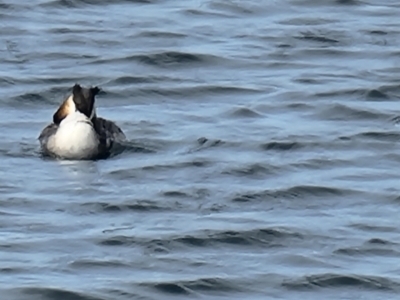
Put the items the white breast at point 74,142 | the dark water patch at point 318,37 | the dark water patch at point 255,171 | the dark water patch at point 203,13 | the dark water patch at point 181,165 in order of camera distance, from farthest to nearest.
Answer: the dark water patch at point 203,13 < the dark water patch at point 318,37 < the white breast at point 74,142 < the dark water patch at point 181,165 < the dark water patch at point 255,171

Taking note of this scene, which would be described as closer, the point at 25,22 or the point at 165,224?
the point at 165,224

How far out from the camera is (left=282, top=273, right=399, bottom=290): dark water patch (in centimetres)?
1374

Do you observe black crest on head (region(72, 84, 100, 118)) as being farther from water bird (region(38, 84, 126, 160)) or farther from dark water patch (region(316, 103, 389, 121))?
dark water patch (region(316, 103, 389, 121))

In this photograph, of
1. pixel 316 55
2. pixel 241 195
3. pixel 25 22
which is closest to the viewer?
pixel 241 195

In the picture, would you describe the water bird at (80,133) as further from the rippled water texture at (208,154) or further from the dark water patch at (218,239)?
the dark water patch at (218,239)

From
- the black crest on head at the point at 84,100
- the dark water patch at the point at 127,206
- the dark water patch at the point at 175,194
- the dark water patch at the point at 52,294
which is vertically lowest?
the dark water patch at the point at 175,194

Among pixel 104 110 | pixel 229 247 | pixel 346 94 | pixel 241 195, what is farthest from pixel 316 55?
pixel 229 247

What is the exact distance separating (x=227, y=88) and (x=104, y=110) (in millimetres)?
1627

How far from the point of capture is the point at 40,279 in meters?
13.7

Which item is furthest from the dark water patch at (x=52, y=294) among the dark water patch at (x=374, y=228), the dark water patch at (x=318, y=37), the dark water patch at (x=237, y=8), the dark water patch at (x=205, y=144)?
the dark water patch at (x=237, y=8)

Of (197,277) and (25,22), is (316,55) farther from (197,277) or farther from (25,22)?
(197,277)

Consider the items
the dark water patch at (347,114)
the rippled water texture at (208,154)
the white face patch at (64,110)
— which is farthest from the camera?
the dark water patch at (347,114)

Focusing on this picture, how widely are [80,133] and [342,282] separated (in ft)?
16.6

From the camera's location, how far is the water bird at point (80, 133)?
18.2 metres
